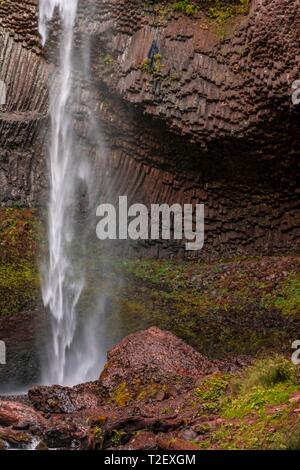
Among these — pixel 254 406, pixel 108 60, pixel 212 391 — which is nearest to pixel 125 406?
pixel 212 391

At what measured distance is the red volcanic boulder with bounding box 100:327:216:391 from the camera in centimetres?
1121

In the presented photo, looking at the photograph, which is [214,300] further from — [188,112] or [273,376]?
[273,376]

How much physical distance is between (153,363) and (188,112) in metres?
7.37

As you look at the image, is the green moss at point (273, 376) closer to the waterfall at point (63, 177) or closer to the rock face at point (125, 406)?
the rock face at point (125, 406)

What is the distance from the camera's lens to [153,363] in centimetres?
1147

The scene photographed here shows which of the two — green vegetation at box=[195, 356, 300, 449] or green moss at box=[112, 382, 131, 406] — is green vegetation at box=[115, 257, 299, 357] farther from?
green vegetation at box=[195, 356, 300, 449]

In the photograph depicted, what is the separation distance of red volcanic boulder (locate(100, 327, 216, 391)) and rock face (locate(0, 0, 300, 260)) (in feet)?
20.9

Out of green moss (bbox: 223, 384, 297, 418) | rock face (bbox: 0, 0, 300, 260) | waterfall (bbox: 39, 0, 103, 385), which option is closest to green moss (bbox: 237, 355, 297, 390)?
green moss (bbox: 223, 384, 297, 418)

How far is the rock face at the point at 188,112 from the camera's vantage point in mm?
16312
